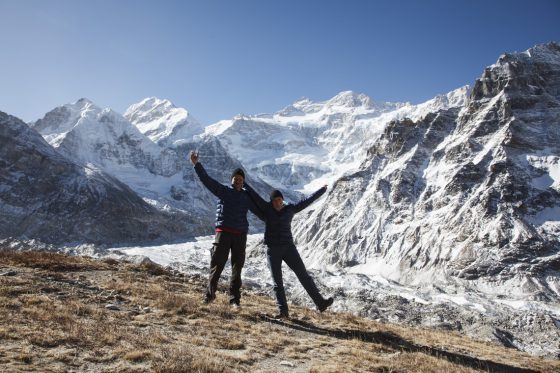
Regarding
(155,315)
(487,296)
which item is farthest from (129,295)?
(487,296)

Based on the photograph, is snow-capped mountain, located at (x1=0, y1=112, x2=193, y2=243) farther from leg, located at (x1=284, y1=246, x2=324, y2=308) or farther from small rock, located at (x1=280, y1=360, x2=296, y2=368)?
small rock, located at (x1=280, y1=360, x2=296, y2=368)

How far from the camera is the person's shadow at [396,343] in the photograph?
9.27 m

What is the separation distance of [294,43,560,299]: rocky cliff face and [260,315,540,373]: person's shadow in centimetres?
6957

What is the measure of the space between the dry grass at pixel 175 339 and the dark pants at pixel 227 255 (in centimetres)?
67

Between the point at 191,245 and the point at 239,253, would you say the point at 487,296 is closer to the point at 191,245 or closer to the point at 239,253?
the point at 239,253

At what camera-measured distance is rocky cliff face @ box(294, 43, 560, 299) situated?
7888 centimetres

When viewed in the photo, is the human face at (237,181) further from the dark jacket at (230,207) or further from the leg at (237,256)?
the leg at (237,256)

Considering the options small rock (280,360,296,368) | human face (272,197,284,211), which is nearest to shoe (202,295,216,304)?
human face (272,197,284,211)

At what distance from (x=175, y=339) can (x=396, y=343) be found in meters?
5.16

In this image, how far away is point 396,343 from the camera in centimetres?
1030

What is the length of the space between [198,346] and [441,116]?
121 metres

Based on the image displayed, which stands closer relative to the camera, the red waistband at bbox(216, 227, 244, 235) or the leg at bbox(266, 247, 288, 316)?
the red waistband at bbox(216, 227, 244, 235)

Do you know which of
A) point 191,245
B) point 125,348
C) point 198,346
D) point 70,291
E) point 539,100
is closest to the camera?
point 125,348

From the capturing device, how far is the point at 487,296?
234 ft
